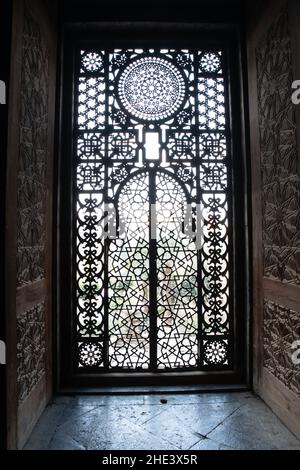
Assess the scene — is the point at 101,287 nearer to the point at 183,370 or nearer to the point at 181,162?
the point at 183,370

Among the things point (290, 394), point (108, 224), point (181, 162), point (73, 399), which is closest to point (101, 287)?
point (108, 224)

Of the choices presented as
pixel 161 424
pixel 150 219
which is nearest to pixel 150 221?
pixel 150 219

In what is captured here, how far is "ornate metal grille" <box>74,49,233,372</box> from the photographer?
284 cm

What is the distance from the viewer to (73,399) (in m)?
2.60

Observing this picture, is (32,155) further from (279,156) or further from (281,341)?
(281,341)

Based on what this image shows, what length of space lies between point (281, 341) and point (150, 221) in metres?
1.45

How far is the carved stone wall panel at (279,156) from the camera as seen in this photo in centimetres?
214

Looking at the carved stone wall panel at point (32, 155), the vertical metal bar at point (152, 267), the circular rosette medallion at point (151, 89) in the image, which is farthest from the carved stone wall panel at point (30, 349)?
the circular rosette medallion at point (151, 89)

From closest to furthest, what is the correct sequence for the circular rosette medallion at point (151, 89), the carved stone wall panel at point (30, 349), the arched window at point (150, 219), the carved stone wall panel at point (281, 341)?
the carved stone wall panel at point (30, 349)
the carved stone wall panel at point (281, 341)
the arched window at point (150, 219)
the circular rosette medallion at point (151, 89)

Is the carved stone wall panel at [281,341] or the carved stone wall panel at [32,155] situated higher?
the carved stone wall panel at [32,155]

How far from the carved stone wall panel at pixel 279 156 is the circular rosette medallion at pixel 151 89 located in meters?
0.76

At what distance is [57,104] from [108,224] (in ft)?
3.84

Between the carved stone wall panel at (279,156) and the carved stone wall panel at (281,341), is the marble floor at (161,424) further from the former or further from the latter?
the carved stone wall panel at (279,156)

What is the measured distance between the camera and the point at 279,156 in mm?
2309
